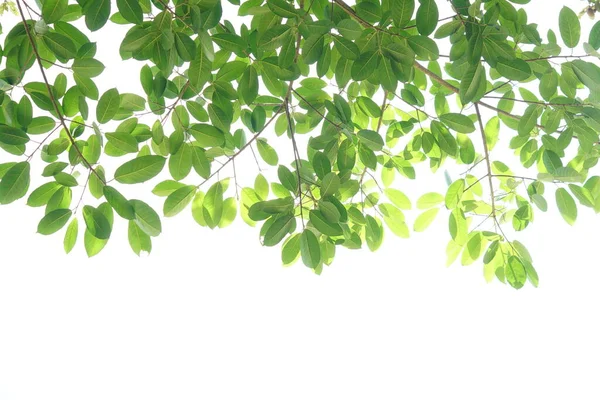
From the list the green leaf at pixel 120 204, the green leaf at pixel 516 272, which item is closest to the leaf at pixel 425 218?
the green leaf at pixel 516 272

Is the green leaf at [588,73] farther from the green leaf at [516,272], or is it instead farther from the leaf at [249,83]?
the leaf at [249,83]

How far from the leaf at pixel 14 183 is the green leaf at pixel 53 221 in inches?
2.0

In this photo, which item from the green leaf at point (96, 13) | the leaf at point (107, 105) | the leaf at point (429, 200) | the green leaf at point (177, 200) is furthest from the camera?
the leaf at point (429, 200)

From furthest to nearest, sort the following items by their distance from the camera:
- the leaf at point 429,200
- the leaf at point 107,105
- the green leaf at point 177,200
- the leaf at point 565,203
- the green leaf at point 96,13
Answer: the leaf at point 429,200 < the leaf at point 565,203 < the green leaf at point 177,200 < the leaf at point 107,105 < the green leaf at point 96,13

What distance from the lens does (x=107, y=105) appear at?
874 millimetres

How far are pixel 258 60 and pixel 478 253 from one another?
60cm

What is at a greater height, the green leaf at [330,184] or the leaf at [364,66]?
the leaf at [364,66]

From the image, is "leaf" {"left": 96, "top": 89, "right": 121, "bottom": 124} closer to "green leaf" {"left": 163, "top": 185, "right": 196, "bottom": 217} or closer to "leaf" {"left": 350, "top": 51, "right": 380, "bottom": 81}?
"green leaf" {"left": 163, "top": 185, "right": 196, "bottom": 217}

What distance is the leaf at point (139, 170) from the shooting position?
84 centimetres

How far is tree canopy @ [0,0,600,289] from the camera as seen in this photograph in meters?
0.83

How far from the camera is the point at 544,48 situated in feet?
3.21

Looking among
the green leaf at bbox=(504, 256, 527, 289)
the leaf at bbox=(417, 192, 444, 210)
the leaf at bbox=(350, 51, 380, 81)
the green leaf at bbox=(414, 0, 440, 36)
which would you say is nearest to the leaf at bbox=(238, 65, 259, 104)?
the leaf at bbox=(350, 51, 380, 81)

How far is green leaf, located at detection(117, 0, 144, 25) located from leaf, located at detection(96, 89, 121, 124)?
0.13 metres

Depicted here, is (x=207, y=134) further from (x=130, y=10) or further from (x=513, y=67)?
(x=513, y=67)
